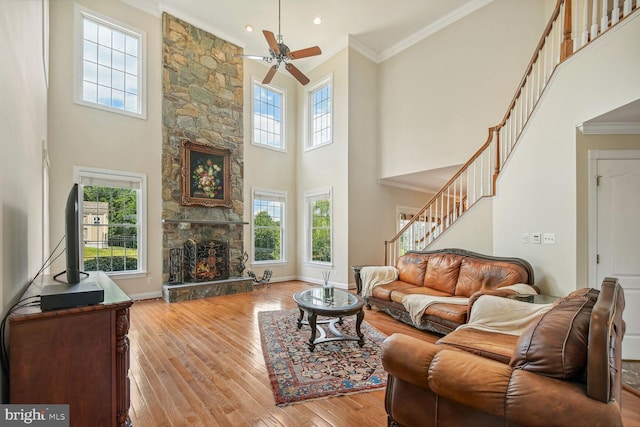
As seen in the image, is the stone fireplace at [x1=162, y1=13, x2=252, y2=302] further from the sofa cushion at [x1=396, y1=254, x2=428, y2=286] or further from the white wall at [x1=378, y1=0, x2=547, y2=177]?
the white wall at [x1=378, y1=0, x2=547, y2=177]

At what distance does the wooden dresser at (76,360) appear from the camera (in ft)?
4.17

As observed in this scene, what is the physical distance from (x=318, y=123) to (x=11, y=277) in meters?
6.62

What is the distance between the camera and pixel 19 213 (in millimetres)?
1678

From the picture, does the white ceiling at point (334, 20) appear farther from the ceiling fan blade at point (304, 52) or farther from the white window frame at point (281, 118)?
the ceiling fan blade at point (304, 52)

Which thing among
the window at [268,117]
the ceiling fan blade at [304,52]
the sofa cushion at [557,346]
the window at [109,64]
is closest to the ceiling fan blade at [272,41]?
the ceiling fan blade at [304,52]

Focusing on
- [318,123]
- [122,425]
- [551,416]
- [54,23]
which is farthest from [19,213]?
[318,123]

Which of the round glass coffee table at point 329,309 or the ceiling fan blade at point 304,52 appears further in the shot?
the ceiling fan blade at point 304,52

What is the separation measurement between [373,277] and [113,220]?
→ 4.60 meters

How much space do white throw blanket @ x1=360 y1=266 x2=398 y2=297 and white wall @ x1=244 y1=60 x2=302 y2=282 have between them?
3114 millimetres

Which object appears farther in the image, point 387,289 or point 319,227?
point 319,227

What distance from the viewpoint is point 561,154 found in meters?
3.20

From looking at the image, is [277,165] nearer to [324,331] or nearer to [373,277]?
[373,277]

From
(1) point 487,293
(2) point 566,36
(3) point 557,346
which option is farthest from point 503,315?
(2) point 566,36

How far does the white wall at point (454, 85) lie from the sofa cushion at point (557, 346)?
4605mm
